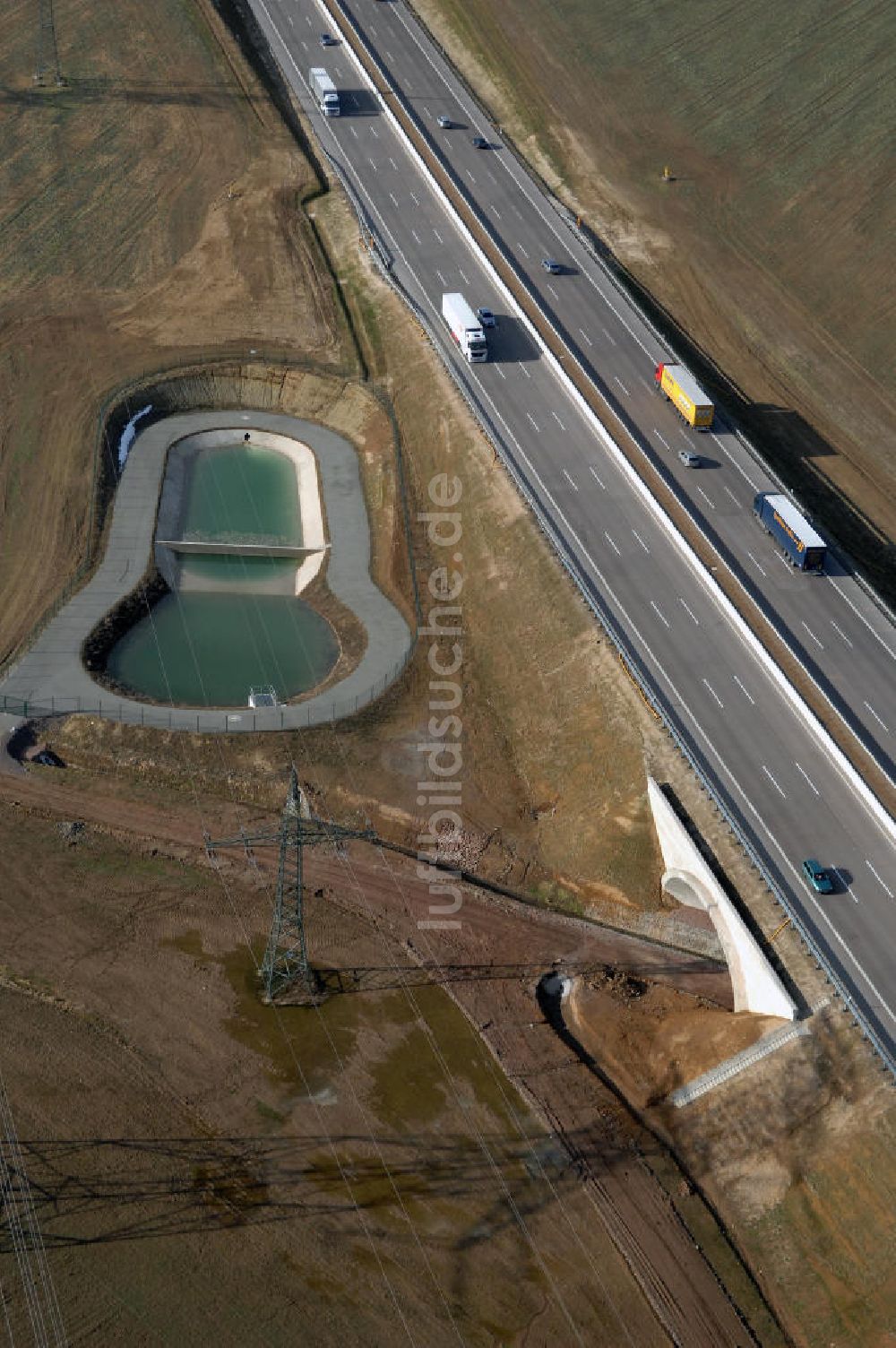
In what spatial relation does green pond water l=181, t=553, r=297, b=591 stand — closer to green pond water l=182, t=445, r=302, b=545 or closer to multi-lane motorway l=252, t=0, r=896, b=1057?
green pond water l=182, t=445, r=302, b=545

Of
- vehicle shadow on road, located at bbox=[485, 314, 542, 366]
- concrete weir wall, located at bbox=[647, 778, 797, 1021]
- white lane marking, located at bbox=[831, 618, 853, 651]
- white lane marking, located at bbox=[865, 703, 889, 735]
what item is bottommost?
concrete weir wall, located at bbox=[647, 778, 797, 1021]

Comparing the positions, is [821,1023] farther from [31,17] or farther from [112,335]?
[31,17]

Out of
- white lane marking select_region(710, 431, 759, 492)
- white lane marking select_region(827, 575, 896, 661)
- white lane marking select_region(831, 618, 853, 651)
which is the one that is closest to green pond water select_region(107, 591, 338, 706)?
white lane marking select_region(710, 431, 759, 492)

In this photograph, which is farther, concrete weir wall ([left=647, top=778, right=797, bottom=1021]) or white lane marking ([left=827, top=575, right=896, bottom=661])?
white lane marking ([left=827, top=575, right=896, bottom=661])

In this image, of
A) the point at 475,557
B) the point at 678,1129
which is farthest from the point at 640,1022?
the point at 475,557

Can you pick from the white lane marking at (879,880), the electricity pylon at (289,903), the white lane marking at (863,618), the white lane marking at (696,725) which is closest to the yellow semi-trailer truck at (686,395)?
the white lane marking at (696,725)

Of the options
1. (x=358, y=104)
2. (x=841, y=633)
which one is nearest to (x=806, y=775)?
(x=841, y=633)

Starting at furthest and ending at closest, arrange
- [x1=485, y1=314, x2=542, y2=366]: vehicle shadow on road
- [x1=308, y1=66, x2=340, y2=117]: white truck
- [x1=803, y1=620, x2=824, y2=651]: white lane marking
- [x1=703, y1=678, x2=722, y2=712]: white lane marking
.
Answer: [x1=308, y1=66, x2=340, y2=117]: white truck < [x1=485, y1=314, x2=542, y2=366]: vehicle shadow on road < [x1=803, y1=620, x2=824, y2=651]: white lane marking < [x1=703, y1=678, x2=722, y2=712]: white lane marking

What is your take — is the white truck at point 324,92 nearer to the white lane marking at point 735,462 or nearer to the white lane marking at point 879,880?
the white lane marking at point 735,462

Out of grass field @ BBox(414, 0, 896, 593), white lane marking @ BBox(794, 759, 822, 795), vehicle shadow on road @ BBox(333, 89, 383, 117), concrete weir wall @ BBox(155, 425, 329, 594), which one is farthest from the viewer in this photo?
vehicle shadow on road @ BBox(333, 89, 383, 117)
